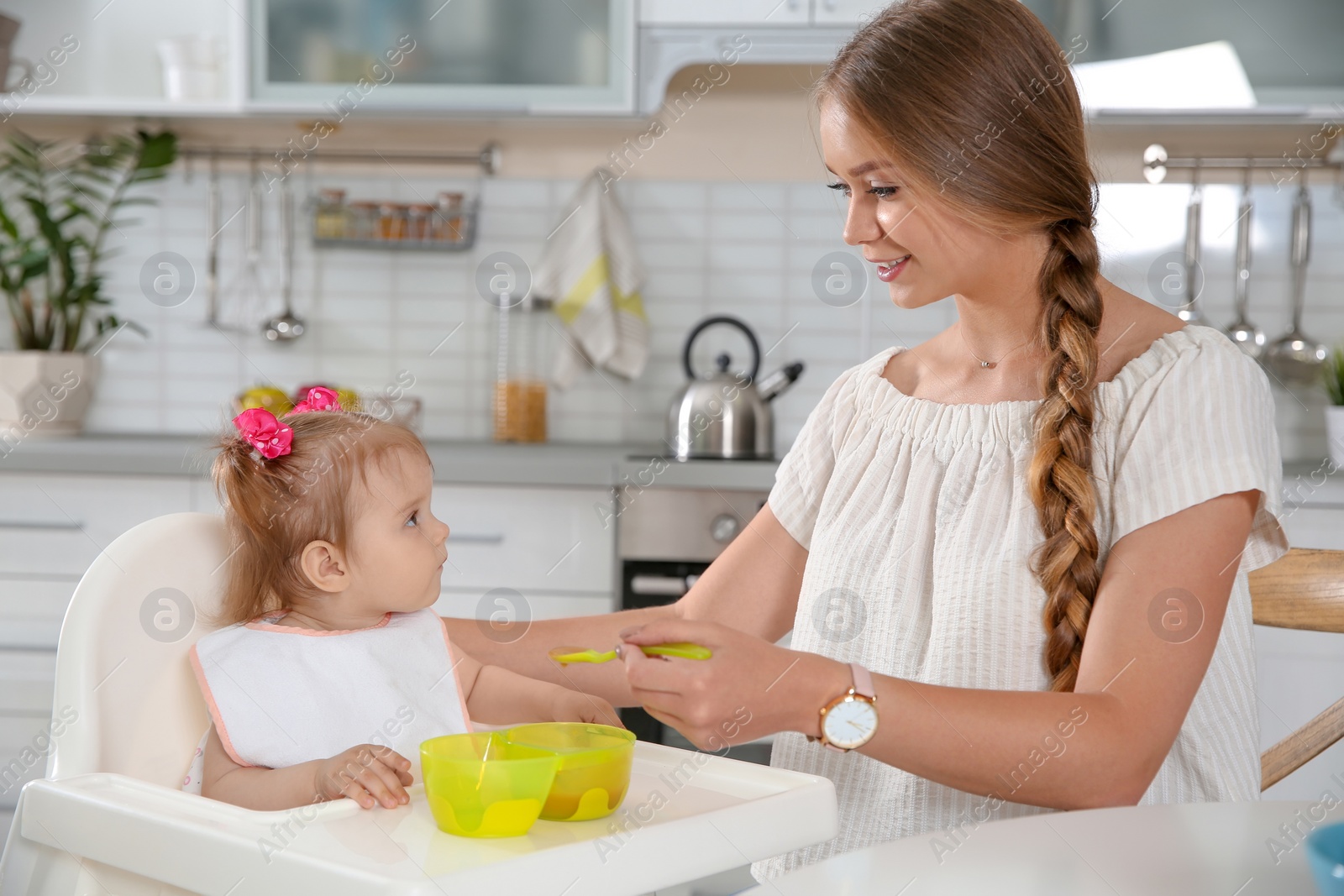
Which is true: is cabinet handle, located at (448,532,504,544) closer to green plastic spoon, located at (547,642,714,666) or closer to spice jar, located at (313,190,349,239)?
spice jar, located at (313,190,349,239)

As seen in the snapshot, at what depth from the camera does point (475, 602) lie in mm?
2223

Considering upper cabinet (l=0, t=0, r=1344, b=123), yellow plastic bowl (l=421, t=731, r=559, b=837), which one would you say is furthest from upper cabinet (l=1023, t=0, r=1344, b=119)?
yellow plastic bowl (l=421, t=731, r=559, b=837)

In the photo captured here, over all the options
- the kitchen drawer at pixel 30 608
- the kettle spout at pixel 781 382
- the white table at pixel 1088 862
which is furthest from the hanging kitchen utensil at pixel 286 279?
the white table at pixel 1088 862

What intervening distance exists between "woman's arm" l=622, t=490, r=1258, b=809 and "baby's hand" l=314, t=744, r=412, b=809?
16 centimetres

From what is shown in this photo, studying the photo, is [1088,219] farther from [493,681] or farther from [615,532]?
[615,532]

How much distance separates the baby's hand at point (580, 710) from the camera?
104 centimetres

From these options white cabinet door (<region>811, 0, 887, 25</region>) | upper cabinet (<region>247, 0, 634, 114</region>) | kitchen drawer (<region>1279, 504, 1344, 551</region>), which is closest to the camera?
kitchen drawer (<region>1279, 504, 1344, 551</region>)

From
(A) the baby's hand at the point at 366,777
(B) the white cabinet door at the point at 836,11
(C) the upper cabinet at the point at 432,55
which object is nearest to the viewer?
(A) the baby's hand at the point at 366,777

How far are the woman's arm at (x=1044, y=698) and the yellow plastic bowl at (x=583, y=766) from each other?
8cm

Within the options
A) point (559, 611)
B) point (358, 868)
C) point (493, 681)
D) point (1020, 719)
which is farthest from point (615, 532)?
point (358, 868)

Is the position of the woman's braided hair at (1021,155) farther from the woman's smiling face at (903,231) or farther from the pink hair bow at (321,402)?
the pink hair bow at (321,402)

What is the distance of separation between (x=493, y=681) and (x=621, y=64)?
1.69 m

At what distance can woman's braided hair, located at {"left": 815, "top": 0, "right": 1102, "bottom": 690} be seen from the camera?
1016mm

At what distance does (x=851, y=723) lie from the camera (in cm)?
83
